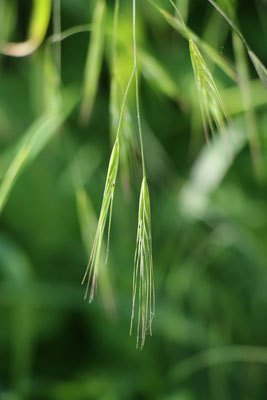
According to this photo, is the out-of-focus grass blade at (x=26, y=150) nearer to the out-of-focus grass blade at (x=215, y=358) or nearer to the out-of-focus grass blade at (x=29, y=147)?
the out-of-focus grass blade at (x=29, y=147)

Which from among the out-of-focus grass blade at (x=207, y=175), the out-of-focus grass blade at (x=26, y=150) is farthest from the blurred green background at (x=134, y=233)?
the out-of-focus grass blade at (x=26, y=150)

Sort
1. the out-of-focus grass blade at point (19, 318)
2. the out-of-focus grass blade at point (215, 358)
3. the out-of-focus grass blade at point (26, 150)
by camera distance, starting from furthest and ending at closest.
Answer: the out-of-focus grass blade at point (19, 318)
the out-of-focus grass blade at point (215, 358)
the out-of-focus grass blade at point (26, 150)

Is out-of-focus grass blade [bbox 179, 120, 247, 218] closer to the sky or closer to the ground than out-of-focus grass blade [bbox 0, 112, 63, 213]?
closer to the sky


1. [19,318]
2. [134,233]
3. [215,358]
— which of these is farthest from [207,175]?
[19,318]

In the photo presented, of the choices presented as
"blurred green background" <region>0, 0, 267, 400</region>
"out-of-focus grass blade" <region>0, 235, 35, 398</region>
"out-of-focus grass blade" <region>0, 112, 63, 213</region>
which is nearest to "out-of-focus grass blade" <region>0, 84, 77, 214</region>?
"out-of-focus grass blade" <region>0, 112, 63, 213</region>

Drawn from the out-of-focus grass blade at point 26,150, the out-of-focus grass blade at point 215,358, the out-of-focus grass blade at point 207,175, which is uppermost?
the out-of-focus grass blade at point 207,175

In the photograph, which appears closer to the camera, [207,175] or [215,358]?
[215,358]

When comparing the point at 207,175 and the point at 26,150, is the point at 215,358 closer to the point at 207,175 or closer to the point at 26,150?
the point at 207,175

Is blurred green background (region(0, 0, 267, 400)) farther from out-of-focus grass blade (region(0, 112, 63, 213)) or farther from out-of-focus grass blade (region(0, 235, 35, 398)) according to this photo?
out-of-focus grass blade (region(0, 112, 63, 213))

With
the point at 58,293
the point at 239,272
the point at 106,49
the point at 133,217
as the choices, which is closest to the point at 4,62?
the point at 106,49

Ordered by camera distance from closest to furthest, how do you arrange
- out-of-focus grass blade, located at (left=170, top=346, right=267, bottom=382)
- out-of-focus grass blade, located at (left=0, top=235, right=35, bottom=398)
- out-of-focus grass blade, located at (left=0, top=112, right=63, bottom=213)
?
out-of-focus grass blade, located at (left=0, top=112, right=63, bottom=213) → out-of-focus grass blade, located at (left=170, top=346, right=267, bottom=382) → out-of-focus grass blade, located at (left=0, top=235, right=35, bottom=398)
